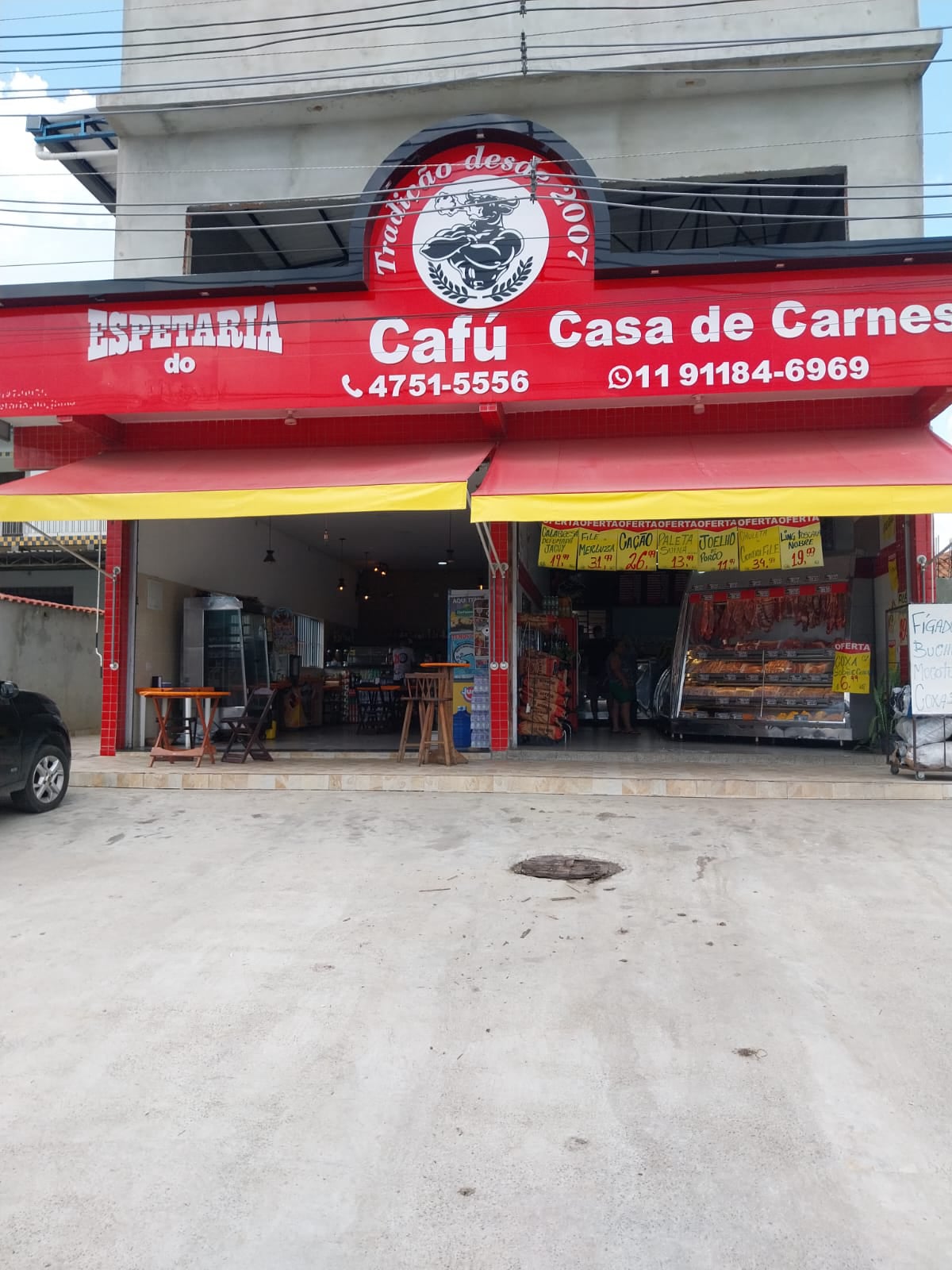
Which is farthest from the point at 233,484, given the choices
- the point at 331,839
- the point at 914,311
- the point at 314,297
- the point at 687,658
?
the point at 914,311

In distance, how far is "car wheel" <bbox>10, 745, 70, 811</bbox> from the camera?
7.66 m

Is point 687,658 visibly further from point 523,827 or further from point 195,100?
point 195,100

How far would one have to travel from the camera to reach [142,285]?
10.3 metres

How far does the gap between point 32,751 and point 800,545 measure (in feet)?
27.6

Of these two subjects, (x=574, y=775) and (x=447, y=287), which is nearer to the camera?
(x=574, y=775)

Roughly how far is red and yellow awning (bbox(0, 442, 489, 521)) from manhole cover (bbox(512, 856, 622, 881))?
353 cm

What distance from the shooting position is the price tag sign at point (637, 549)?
11.1m

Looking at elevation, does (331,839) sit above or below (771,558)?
below

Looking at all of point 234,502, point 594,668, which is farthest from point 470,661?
point 594,668

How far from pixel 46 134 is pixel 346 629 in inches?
449

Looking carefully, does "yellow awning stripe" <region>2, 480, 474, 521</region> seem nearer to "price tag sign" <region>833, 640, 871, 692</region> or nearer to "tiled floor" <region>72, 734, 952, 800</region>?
"tiled floor" <region>72, 734, 952, 800</region>

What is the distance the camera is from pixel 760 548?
1086 centimetres

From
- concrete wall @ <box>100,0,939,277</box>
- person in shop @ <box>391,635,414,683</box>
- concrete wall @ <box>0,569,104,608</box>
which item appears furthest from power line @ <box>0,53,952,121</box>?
concrete wall @ <box>0,569,104,608</box>

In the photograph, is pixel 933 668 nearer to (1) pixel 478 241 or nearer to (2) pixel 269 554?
(1) pixel 478 241
